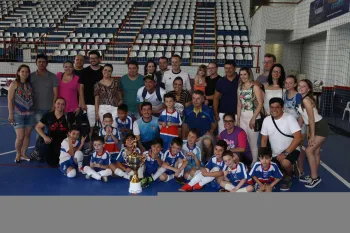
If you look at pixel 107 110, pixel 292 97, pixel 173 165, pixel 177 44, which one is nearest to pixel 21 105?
pixel 107 110

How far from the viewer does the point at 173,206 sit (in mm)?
899

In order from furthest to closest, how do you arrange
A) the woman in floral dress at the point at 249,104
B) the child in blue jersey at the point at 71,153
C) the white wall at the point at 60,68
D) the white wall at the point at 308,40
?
the white wall at the point at 60,68 < the white wall at the point at 308,40 < the child in blue jersey at the point at 71,153 < the woman in floral dress at the point at 249,104

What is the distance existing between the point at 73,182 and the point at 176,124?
1.62m

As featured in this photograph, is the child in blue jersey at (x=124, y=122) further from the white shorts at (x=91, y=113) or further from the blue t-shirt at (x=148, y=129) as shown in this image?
the white shorts at (x=91, y=113)

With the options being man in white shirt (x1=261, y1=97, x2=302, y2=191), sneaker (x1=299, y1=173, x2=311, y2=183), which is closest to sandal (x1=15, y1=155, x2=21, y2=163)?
man in white shirt (x1=261, y1=97, x2=302, y2=191)

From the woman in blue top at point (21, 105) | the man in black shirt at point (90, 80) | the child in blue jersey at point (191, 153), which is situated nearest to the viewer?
the child in blue jersey at point (191, 153)

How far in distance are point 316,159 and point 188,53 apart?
1066 centimetres

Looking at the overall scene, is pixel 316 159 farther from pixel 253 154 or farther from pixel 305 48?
pixel 305 48

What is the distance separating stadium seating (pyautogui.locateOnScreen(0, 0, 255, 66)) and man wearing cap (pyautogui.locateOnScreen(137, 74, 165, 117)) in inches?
333

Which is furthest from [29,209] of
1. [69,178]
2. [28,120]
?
[28,120]

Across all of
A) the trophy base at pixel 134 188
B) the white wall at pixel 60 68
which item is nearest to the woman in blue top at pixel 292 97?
the trophy base at pixel 134 188

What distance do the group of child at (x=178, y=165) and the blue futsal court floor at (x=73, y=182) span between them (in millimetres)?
123

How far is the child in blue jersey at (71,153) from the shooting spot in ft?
15.0

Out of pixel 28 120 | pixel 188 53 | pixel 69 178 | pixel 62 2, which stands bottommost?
pixel 69 178
